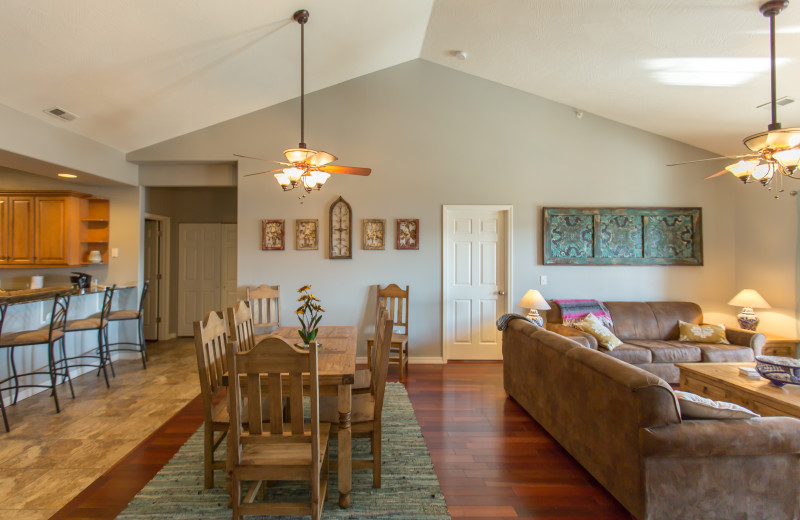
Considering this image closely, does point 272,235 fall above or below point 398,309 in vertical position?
above

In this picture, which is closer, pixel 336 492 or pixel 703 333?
pixel 336 492

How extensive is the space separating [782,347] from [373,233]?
4687 millimetres

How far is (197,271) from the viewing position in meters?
6.23

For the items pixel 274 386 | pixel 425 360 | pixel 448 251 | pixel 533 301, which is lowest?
pixel 425 360

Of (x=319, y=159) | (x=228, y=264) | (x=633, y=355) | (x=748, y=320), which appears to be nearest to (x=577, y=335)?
(x=633, y=355)

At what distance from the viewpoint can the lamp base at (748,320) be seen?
4074 millimetres

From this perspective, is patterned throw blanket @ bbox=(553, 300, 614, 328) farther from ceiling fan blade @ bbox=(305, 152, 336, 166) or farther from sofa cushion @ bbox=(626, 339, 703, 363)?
ceiling fan blade @ bbox=(305, 152, 336, 166)

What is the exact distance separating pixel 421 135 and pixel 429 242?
1.40 metres

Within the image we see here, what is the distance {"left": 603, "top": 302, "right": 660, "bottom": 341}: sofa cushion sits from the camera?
4.41 m

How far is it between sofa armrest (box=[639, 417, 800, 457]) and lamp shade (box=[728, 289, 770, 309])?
10.3 ft

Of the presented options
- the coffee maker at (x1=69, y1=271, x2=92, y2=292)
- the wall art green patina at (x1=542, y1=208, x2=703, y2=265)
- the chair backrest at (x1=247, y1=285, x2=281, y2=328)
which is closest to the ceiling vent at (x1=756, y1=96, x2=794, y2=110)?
the wall art green patina at (x1=542, y1=208, x2=703, y2=265)

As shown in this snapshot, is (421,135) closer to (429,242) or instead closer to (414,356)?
(429,242)

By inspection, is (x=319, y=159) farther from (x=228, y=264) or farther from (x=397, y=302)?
(x=228, y=264)

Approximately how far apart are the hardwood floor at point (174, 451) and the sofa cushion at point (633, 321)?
1790 millimetres
